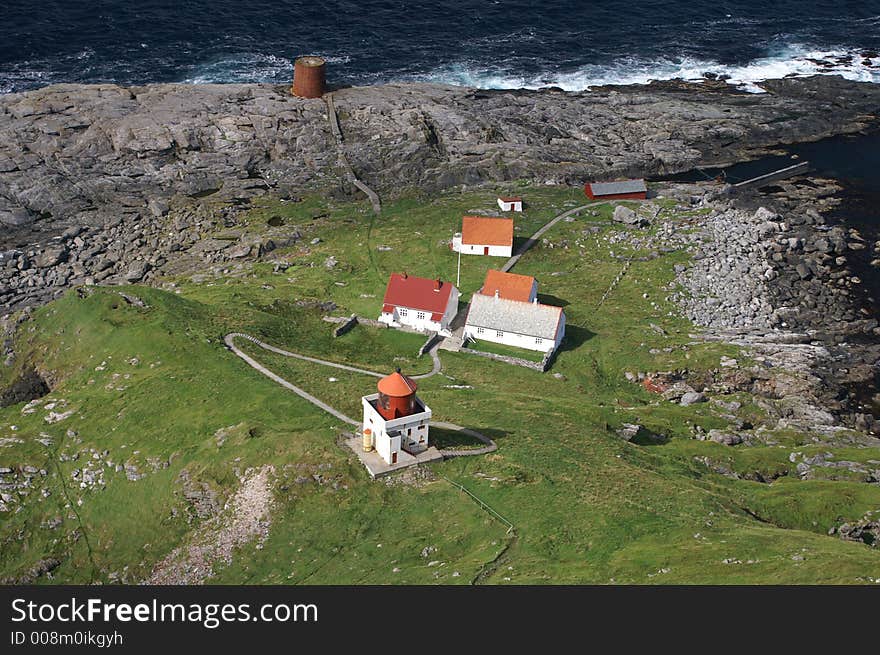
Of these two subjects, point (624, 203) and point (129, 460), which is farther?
point (624, 203)

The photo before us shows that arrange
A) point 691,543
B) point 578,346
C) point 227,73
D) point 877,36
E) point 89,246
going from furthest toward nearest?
point 877,36 → point 227,73 → point 89,246 → point 578,346 → point 691,543

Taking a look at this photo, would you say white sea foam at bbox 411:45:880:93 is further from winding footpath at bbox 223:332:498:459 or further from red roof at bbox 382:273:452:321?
winding footpath at bbox 223:332:498:459

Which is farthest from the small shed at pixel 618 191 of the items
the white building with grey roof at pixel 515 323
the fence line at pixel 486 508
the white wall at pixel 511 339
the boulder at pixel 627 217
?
the fence line at pixel 486 508

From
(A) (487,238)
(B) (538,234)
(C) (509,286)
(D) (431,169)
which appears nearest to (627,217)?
(B) (538,234)

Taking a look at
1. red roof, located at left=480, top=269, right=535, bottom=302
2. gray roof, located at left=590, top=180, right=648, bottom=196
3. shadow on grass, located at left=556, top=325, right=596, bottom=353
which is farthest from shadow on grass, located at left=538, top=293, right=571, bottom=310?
gray roof, located at left=590, top=180, right=648, bottom=196

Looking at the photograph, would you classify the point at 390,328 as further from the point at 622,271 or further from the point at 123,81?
the point at 123,81

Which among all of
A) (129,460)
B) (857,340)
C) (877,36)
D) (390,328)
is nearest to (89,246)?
(390,328)

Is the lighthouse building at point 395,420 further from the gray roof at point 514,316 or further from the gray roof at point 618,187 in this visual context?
the gray roof at point 618,187
